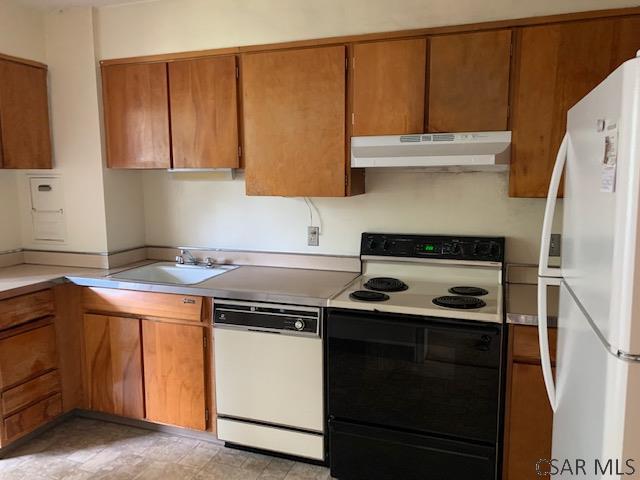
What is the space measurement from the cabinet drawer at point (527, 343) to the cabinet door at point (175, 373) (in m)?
1.50

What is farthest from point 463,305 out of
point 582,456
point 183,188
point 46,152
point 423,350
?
point 46,152

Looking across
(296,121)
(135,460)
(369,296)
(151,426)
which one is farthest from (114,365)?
(296,121)

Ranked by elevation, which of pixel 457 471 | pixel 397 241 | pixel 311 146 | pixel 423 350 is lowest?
pixel 457 471

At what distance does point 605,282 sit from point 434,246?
5.45 feet

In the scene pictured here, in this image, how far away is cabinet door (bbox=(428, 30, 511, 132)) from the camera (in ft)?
7.22

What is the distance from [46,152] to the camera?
3.09 m

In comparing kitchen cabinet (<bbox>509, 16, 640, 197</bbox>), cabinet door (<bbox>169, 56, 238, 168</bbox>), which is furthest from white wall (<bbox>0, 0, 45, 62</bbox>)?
kitchen cabinet (<bbox>509, 16, 640, 197</bbox>)

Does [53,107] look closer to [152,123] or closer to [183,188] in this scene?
[152,123]

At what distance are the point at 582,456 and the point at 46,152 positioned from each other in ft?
10.5

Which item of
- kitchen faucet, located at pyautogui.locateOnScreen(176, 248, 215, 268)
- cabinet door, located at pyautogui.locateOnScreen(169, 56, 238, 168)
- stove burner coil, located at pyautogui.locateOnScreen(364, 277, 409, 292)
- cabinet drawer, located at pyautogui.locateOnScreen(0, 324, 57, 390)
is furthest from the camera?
kitchen faucet, located at pyautogui.locateOnScreen(176, 248, 215, 268)

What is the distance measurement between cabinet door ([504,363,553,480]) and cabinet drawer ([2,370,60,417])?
7.91 feet

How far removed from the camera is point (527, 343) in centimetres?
200

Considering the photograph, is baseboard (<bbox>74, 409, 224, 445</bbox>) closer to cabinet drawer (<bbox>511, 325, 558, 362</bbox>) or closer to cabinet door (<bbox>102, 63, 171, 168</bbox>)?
cabinet door (<bbox>102, 63, 171, 168</bbox>)

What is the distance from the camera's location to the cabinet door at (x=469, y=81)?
2.20 metres
